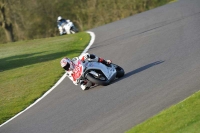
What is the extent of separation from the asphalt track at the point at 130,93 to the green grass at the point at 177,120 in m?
0.60

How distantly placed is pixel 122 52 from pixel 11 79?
13.1 ft

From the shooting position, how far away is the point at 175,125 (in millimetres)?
8281

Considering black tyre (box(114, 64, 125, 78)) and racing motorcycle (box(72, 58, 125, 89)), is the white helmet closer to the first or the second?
racing motorcycle (box(72, 58, 125, 89))

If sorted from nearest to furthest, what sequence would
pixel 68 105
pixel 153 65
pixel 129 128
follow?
pixel 129 128 < pixel 68 105 < pixel 153 65

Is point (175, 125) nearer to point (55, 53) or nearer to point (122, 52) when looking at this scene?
point (122, 52)

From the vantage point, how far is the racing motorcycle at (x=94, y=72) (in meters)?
13.4

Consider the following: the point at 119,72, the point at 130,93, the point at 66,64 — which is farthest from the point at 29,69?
the point at 130,93

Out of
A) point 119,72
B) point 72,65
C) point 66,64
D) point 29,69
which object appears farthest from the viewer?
point 29,69

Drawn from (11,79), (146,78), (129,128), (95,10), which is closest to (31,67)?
(11,79)

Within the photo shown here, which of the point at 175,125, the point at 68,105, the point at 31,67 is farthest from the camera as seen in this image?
the point at 31,67

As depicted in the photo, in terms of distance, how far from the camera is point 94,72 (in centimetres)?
1355

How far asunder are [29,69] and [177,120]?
12.5 m

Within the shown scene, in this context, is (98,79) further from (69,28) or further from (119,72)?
(69,28)

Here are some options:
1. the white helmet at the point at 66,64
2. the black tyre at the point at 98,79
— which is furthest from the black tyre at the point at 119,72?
the white helmet at the point at 66,64
